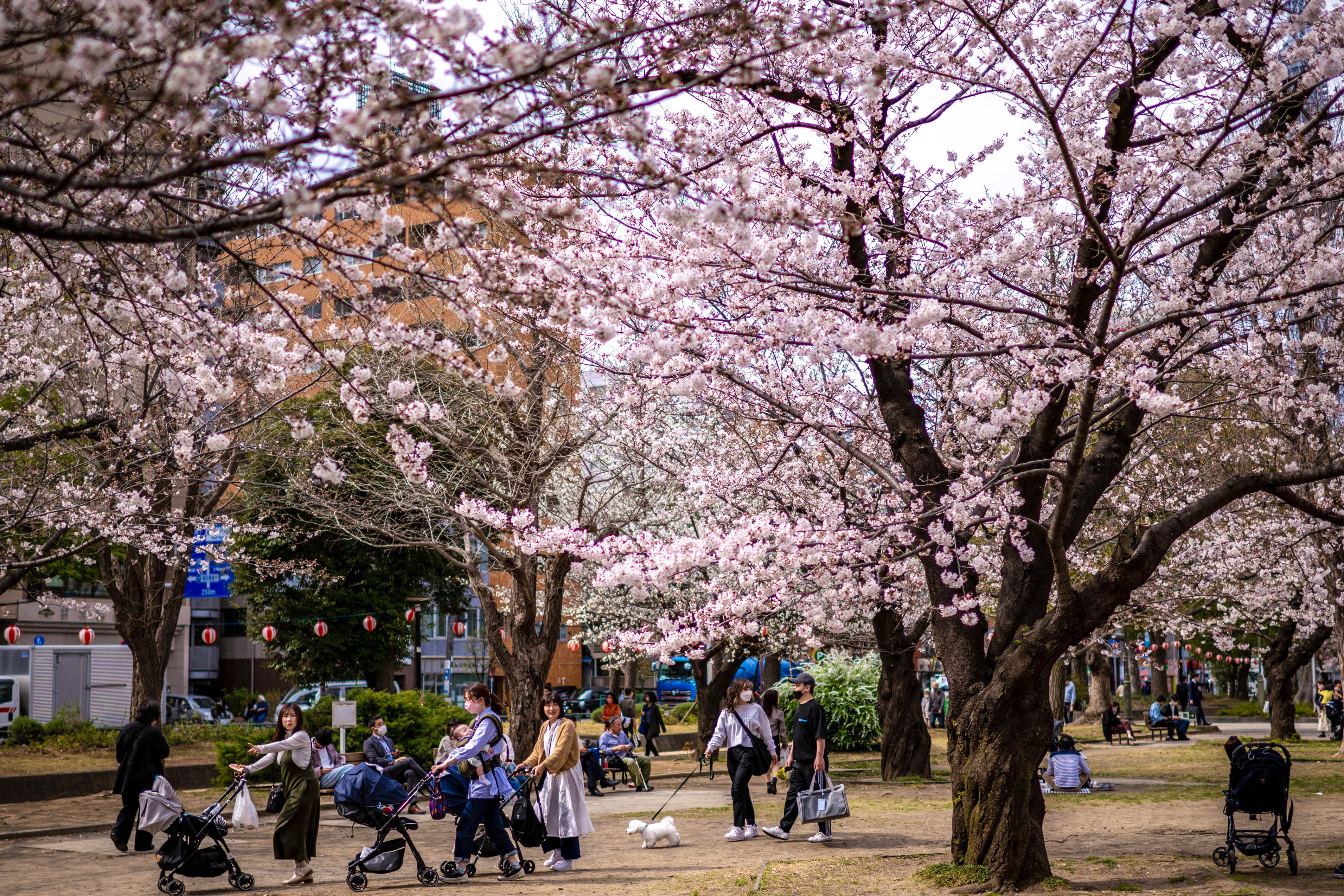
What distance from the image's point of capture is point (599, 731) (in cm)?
3306

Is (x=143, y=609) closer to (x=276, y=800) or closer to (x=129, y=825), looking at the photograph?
(x=276, y=800)

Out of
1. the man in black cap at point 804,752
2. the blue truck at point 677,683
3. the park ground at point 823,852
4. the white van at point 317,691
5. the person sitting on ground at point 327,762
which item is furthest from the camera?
the blue truck at point 677,683

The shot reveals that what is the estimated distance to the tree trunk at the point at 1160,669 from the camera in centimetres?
4435

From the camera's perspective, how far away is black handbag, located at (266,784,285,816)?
35.5ft

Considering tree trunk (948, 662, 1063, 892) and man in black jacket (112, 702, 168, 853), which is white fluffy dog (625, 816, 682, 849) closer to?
tree trunk (948, 662, 1063, 892)

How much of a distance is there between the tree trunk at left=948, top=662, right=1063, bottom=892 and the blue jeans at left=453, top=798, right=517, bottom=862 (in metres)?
4.08

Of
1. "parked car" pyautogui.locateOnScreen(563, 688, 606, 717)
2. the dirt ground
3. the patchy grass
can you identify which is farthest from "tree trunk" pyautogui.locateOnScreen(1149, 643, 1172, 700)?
the patchy grass

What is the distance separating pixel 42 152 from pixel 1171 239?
28.0ft

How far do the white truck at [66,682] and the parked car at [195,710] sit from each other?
6.89 ft

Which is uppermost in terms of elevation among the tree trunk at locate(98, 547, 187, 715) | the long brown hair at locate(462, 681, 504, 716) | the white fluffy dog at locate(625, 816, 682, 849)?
the tree trunk at locate(98, 547, 187, 715)

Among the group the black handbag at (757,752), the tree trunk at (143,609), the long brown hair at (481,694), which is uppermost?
the tree trunk at (143,609)

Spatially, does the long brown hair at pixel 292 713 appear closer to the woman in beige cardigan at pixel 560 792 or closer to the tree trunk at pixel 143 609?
the woman in beige cardigan at pixel 560 792

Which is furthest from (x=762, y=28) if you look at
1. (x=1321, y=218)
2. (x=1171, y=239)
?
(x=1321, y=218)

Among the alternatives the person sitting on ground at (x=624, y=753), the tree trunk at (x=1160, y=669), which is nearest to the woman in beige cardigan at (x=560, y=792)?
the person sitting on ground at (x=624, y=753)
